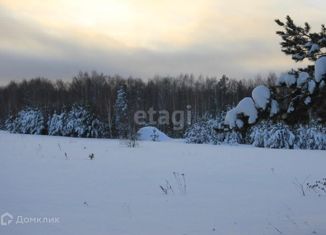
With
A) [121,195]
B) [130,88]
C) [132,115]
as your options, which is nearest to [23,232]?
[121,195]

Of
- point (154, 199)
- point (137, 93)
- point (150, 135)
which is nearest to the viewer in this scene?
point (154, 199)

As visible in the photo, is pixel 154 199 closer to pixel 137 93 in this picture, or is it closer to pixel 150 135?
pixel 150 135

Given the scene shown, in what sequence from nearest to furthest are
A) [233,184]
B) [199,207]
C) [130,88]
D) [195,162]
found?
[199,207]
[233,184]
[195,162]
[130,88]

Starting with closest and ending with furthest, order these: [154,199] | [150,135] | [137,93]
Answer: [154,199], [150,135], [137,93]

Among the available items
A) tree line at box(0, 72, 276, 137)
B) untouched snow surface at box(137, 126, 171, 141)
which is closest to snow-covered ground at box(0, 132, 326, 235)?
untouched snow surface at box(137, 126, 171, 141)

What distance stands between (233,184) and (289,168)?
4506 mm

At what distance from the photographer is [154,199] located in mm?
8758

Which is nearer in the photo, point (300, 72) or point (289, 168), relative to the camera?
point (300, 72)

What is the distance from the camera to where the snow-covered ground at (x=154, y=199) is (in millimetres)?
6664

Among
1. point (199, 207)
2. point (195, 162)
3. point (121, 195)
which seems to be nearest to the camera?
point (199, 207)

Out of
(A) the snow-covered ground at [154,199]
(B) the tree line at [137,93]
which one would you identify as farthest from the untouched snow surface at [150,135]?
(A) the snow-covered ground at [154,199]

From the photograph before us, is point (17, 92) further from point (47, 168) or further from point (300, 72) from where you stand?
point (300, 72)

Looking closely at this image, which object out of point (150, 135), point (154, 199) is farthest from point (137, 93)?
point (154, 199)

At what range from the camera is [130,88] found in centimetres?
8812
